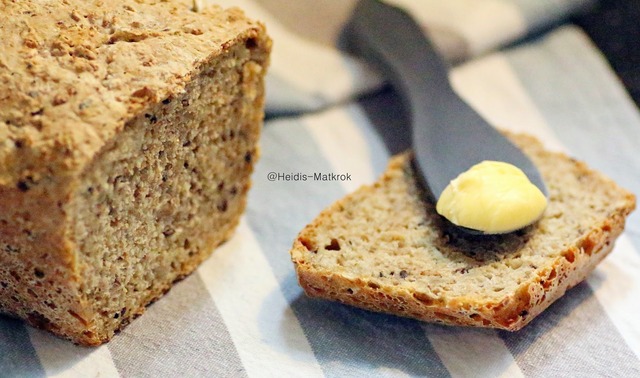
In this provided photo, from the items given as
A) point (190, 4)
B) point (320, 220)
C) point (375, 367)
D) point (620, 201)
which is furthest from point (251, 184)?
point (620, 201)

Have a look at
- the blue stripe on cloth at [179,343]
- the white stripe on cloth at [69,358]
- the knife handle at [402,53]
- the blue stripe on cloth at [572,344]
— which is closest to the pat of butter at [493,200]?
the blue stripe on cloth at [572,344]

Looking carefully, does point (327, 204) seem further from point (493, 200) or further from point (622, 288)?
point (622, 288)

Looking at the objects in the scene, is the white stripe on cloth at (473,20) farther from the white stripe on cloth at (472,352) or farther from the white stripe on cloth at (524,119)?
the white stripe on cloth at (472,352)

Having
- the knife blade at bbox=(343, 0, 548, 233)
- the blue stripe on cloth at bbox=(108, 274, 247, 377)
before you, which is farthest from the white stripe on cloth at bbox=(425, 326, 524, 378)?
the blue stripe on cloth at bbox=(108, 274, 247, 377)

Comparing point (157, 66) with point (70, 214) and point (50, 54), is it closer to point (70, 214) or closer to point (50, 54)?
point (50, 54)

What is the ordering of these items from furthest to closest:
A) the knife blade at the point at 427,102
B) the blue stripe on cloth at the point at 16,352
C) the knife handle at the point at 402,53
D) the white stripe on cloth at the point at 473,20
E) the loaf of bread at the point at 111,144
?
the white stripe on cloth at the point at 473,20
the knife handle at the point at 402,53
the knife blade at the point at 427,102
the blue stripe on cloth at the point at 16,352
the loaf of bread at the point at 111,144

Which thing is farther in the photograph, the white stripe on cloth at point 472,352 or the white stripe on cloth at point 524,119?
the white stripe on cloth at point 524,119
